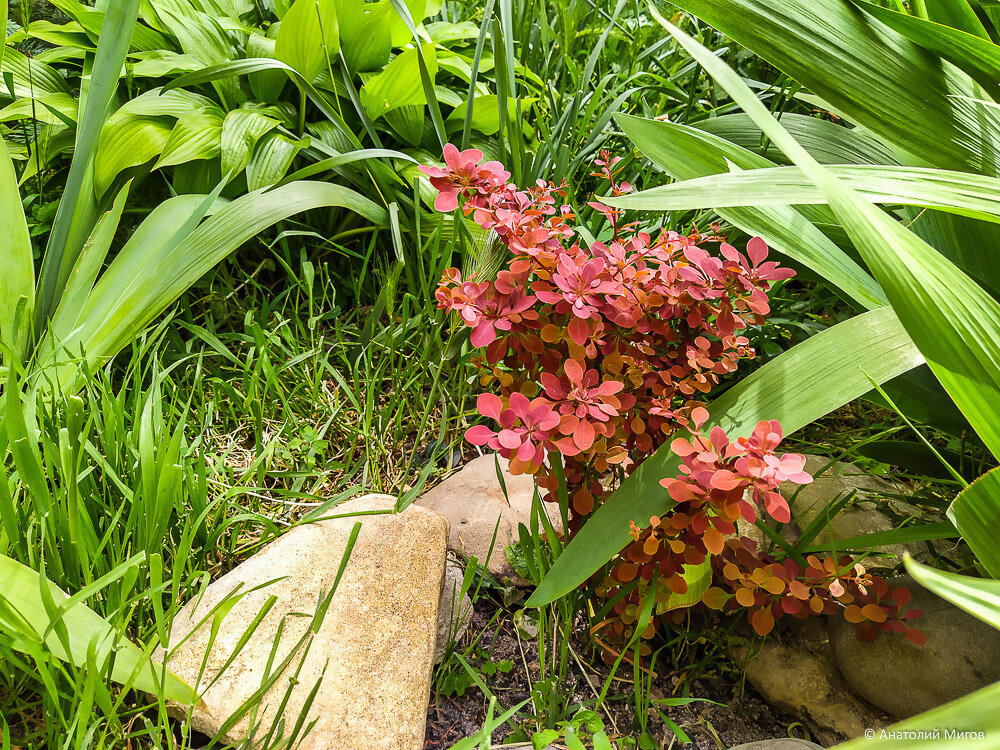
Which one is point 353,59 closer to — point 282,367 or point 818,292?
point 282,367

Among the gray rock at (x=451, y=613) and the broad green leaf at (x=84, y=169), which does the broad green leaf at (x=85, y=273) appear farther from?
the gray rock at (x=451, y=613)

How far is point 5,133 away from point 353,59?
85cm

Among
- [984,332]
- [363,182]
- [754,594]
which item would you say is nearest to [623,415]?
[754,594]

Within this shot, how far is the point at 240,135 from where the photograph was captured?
1502 mm

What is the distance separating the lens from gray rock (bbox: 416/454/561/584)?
1.25 meters

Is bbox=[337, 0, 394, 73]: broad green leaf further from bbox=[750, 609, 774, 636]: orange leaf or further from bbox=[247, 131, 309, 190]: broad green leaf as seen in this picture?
bbox=[750, 609, 774, 636]: orange leaf

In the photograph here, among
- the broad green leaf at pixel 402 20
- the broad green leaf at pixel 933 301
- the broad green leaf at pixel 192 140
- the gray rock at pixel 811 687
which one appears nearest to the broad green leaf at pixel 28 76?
the broad green leaf at pixel 192 140

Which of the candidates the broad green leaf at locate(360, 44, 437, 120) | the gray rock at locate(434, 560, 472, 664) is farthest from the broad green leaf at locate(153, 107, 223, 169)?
the gray rock at locate(434, 560, 472, 664)

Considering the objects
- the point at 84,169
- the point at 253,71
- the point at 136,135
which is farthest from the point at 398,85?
the point at 84,169

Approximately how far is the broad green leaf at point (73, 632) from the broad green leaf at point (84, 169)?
2.32 feet

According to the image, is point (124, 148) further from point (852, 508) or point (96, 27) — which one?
point (852, 508)

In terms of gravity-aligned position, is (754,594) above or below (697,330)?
below

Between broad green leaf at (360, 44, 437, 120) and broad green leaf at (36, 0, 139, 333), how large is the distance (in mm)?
498

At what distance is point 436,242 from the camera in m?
1.46
